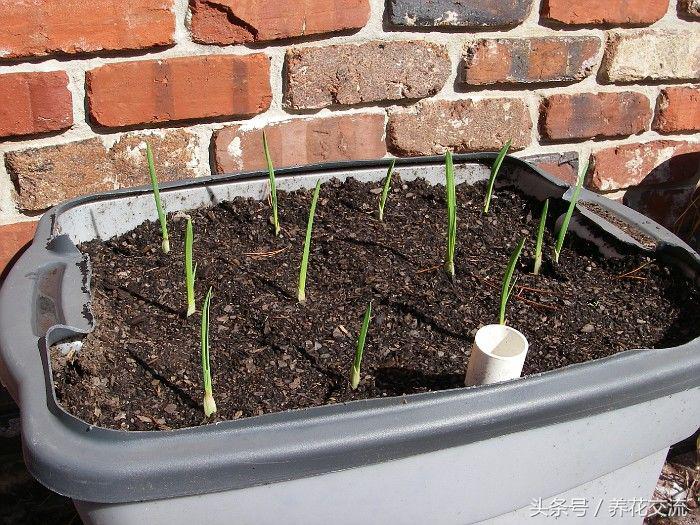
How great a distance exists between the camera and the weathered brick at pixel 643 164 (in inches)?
50.1

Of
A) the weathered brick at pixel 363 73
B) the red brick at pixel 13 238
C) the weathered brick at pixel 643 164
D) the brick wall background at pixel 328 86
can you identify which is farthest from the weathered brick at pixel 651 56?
the red brick at pixel 13 238

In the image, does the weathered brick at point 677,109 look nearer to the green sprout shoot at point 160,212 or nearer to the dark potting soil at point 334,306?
the dark potting soil at point 334,306

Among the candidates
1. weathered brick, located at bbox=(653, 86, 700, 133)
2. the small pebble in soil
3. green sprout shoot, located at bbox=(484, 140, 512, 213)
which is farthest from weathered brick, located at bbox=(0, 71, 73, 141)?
weathered brick, located at bbox=(653, 86, 700, 133)

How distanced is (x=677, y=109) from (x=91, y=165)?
3.23 feet

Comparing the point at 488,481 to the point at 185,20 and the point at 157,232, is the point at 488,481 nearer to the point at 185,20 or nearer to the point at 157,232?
the point at 157,232

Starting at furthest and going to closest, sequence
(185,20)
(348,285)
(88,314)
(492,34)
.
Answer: (492,34), (185,20), (348,285), (88,314)

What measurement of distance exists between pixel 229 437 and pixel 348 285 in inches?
13.8

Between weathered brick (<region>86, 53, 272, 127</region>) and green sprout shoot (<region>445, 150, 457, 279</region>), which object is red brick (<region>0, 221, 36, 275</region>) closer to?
weathered brick (<region>86, 53, 272, 127</region>)

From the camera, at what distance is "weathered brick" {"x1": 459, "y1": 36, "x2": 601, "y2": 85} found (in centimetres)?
109

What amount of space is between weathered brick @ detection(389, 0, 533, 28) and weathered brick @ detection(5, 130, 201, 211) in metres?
0.35

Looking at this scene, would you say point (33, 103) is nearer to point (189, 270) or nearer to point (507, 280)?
point (189, 270)

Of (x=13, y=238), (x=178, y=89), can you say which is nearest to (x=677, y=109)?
(x=178, y=89)

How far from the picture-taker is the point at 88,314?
0.63 m

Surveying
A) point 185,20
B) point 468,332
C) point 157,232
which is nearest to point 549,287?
point 468,332
